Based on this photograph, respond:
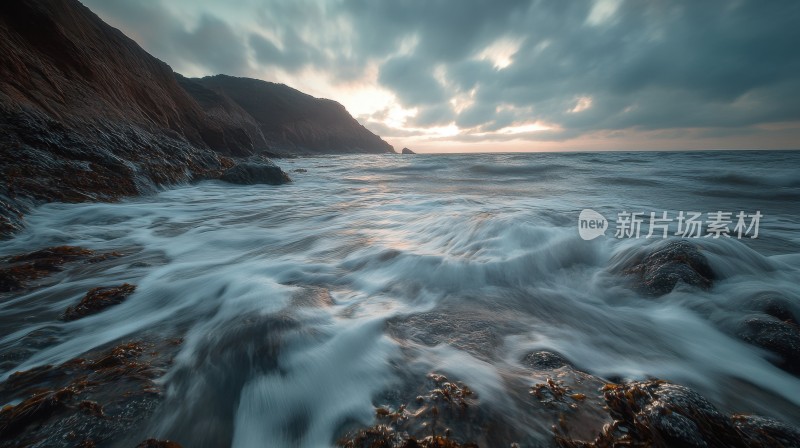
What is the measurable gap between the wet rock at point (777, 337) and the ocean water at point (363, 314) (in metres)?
0.06

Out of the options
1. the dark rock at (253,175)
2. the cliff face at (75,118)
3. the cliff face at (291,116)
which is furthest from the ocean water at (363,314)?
the cliff face at (291,116)

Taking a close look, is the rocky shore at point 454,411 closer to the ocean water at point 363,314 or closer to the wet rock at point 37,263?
the ocean water at point 363,314

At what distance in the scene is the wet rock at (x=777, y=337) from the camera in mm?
1761

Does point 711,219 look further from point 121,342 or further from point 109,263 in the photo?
point 109,263

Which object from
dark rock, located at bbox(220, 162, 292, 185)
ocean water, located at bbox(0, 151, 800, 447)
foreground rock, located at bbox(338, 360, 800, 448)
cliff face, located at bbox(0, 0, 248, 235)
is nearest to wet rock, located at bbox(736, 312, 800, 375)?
ocean water, located at bbox(0, 151, 800, 447)

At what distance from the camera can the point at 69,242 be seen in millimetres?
3205

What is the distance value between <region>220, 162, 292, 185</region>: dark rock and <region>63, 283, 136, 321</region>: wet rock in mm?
6788

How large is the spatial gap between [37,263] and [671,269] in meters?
5.23

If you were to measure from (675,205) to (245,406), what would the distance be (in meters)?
9.33

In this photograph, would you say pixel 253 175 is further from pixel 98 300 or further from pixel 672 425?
pixel 672 425

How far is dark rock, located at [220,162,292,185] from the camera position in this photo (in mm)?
8469

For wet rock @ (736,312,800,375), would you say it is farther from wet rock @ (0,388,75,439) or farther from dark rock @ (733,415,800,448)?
wet rock @ (0,388,75,439)

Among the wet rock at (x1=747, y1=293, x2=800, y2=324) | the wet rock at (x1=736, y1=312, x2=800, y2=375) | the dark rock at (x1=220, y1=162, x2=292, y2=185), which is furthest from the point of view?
the dark rock at (x1=220, y1=162, x2=292, y2=185)

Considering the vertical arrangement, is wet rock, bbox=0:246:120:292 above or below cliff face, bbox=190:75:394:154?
below
